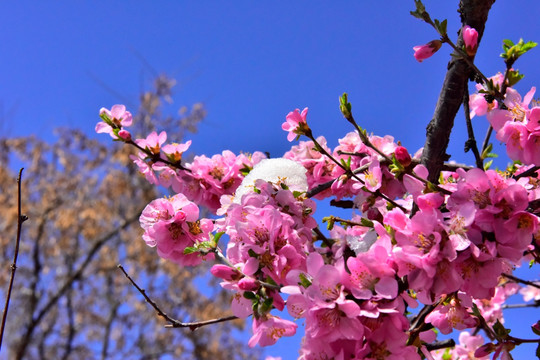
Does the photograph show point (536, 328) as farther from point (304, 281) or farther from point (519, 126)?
point (304, 281)

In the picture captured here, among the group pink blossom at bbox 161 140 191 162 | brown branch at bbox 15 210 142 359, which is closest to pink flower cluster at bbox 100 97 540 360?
pink blossom at bbox 161 140 191 162

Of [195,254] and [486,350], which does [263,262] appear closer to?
[195,254]

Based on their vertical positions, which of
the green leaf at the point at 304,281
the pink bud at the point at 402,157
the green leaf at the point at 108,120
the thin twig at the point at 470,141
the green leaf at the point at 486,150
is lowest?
the green leaf at the point at 304,281

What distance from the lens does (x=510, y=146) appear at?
1243 mm

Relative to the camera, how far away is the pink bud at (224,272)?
3.89ft

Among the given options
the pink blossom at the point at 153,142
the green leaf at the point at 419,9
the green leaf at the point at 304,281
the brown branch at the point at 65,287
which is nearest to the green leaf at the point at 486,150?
the green leaf at the point at 419,9

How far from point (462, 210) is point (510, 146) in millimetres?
358

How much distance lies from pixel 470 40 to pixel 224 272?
915mm

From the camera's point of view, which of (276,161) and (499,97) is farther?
(276,161)

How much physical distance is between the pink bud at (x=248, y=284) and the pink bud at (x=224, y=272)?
6cm

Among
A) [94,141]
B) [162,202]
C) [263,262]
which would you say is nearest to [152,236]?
[162,202]

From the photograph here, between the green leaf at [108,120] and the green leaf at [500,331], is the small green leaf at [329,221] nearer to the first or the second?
the green leaf at [500,331]

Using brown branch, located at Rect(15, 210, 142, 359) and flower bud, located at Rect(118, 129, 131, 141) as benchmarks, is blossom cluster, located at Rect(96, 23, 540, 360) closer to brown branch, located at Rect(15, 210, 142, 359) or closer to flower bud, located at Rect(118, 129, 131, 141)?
flower bud, located at Rect(118, 129, 131, 141)

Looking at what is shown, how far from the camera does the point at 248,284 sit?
1.13 m
